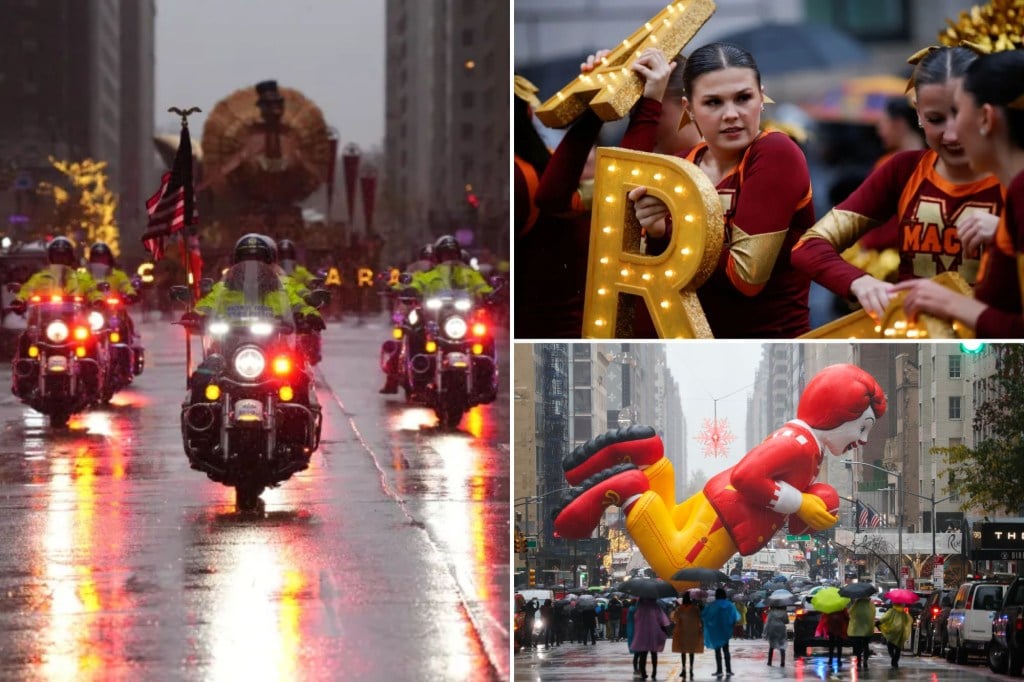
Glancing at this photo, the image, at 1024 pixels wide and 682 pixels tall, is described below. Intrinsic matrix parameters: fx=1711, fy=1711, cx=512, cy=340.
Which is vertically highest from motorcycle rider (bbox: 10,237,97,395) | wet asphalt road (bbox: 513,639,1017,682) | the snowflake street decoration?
motorcycle rider (bbox: 10,237,97,395)

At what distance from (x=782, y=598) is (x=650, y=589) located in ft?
1.69

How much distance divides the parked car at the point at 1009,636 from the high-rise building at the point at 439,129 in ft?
10.7

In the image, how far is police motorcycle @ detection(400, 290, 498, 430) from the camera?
31.5 feet

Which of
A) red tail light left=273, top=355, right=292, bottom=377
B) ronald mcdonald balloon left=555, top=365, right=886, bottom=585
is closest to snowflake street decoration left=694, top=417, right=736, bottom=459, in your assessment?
ronald mcdonald balloon left=555, top=365, right=886, bottom=585

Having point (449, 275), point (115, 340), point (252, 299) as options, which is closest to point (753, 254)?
point (252, 299)

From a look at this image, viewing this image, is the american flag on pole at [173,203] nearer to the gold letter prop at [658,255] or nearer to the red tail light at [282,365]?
the red tail light at [282,365]

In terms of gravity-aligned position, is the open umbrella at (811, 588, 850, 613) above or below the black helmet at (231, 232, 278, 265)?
below

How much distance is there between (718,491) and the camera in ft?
21.3

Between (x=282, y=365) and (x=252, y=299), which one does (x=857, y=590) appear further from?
(x=252, y=299)

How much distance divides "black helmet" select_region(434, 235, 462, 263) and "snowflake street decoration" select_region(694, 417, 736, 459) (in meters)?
3.02

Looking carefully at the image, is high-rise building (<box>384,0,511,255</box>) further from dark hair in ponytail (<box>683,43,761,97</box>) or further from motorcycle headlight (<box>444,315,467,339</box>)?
dark hair in ponytail (<box>683,43,761,97</box>)

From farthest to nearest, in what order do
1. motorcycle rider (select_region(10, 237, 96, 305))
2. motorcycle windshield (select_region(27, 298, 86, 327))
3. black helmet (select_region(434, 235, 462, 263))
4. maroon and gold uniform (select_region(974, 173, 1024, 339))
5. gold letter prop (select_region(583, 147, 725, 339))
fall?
motorcycle windshield (select_region(27, 298, 86, 327)) < black helmet (select_region(434, 235, 462, 263)) < motorcycle rider (select_region(10, 237, 96, 305)) < gold letter prop (select_region(583, 147, 725, 339)) < maroon and gold uniform (select_region(974, 173, 1024, 339))

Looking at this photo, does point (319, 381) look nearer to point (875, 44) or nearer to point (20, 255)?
point (20, 255)

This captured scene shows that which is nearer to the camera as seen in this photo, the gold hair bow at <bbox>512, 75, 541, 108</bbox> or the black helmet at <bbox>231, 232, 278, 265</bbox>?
the gold hair bow at <bbox>512, 75, 541, 108</bbox>
